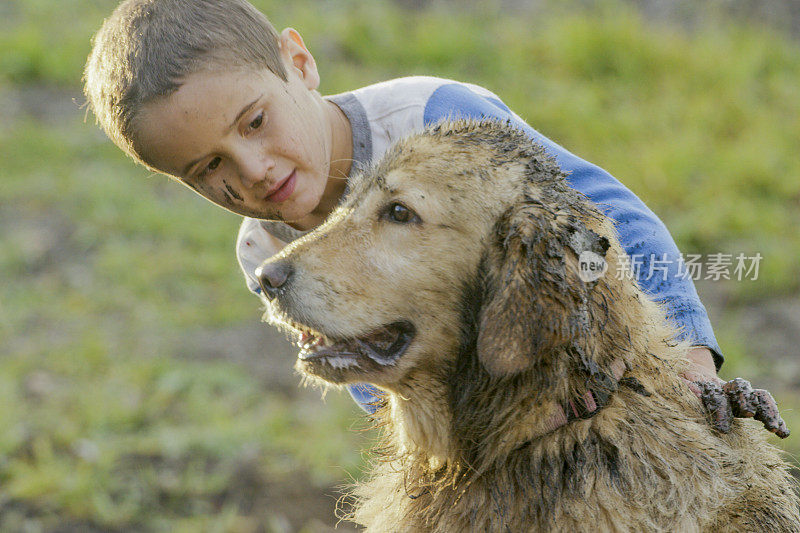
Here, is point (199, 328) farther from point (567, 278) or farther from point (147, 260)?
point (567, 278)

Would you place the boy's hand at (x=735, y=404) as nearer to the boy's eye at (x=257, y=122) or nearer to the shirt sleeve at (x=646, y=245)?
the shirt sleeve at (x=646, y=245)

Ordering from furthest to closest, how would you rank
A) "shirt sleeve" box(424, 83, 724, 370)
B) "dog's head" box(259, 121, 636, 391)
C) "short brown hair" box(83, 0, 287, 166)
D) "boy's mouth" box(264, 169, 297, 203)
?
"boy's mouth" box(264, 169, 297, 203), "shirt sleeve" box(424, 83, 724, 370), "short brown hair" box(83, 0, 287, 166), "dog's head" box(259, 121, 636, 391)

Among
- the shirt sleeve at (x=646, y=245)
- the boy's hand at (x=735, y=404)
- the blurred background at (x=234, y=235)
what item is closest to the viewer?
the boy's hand at (x=735, y=404)

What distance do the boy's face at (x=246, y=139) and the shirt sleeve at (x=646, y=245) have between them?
0.56m

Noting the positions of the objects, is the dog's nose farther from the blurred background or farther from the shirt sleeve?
the blurred background

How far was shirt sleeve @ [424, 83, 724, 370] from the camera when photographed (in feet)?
10.4

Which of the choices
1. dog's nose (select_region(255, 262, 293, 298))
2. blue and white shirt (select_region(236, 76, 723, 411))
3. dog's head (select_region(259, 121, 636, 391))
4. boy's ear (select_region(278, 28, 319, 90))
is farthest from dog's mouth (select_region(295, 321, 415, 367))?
boy's ear (select_region(278, 28, 319, 90))

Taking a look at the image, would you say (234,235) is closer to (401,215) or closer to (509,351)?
(401,215)

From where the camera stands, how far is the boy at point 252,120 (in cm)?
305

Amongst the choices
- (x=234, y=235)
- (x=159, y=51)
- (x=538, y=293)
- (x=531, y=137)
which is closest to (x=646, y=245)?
(x=531, y=137)

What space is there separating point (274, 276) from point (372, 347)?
1.29 ft

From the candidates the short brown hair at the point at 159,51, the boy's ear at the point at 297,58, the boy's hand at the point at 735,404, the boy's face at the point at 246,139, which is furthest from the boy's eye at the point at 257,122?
the boy's hand at the point at 735,404

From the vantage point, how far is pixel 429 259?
264 centimetres

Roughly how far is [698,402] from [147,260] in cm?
562
